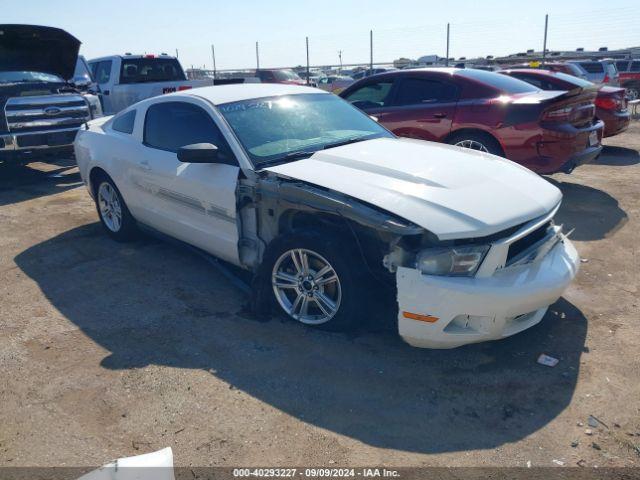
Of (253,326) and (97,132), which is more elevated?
(97,132)

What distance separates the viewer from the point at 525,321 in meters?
3.44

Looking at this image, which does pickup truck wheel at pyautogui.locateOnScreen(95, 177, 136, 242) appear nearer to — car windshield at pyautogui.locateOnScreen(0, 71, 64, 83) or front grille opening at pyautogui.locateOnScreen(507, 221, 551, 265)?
front grille opening at pyautogui.locateOnScreen(507, 221, 551, 265)

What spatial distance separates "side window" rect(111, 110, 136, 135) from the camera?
5.37 m

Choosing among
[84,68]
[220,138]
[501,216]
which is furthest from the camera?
[84,68]

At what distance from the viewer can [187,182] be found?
4484mm

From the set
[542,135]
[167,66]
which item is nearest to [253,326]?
[542,135]

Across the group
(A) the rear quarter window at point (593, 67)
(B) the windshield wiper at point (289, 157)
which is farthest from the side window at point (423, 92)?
(A) the rear quarter window at point (593, 67)

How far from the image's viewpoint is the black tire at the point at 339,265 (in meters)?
3.51

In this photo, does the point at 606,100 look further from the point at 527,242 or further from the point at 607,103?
the point at 527,242

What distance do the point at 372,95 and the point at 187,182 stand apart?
411 cm

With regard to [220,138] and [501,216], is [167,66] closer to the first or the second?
[220,138]

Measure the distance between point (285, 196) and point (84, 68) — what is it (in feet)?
30.0

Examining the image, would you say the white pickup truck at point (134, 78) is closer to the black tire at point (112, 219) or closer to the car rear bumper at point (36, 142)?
the car rear bumper at point (36, 142)

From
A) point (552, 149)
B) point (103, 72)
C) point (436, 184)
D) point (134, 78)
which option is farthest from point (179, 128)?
point (103, 72)
